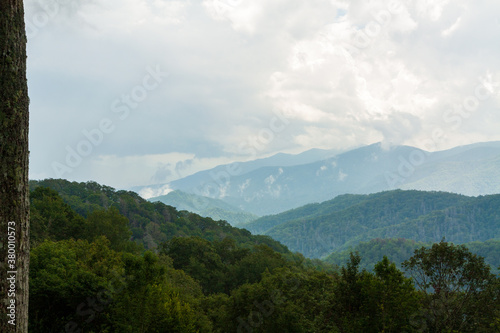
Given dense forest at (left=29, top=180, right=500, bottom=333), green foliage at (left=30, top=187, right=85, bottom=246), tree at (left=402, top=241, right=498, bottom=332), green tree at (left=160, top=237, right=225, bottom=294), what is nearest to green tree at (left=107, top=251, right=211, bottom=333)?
dense forest at (left=29, top=180, right=500, bottom=333)

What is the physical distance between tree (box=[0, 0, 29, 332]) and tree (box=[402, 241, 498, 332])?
1907cm

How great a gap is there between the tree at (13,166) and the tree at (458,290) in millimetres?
19075

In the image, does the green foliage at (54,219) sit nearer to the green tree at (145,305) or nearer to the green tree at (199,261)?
the green tree at (199,261)

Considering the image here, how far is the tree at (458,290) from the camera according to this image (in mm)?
19219

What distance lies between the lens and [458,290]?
760 inches

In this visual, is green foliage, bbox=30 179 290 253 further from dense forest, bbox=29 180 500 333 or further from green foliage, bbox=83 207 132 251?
dense forest, bbox=29 180 500 333

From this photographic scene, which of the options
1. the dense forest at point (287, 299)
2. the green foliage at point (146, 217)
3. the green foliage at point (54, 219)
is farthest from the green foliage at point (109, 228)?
the green foliage at point (146, 217)

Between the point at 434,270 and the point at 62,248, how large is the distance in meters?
22.6

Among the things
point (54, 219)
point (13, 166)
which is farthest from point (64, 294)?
point (54, 219)

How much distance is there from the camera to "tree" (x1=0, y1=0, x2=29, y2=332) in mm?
4469

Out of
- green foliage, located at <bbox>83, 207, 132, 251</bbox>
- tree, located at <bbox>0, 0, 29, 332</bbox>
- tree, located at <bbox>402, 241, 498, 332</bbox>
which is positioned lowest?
tree, located at <bbox>402, 241, 498, 332</bbox>

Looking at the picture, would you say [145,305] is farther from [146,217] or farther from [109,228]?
[146,217]

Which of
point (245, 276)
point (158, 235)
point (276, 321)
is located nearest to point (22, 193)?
point (276, 321)

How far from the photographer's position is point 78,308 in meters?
21.2
